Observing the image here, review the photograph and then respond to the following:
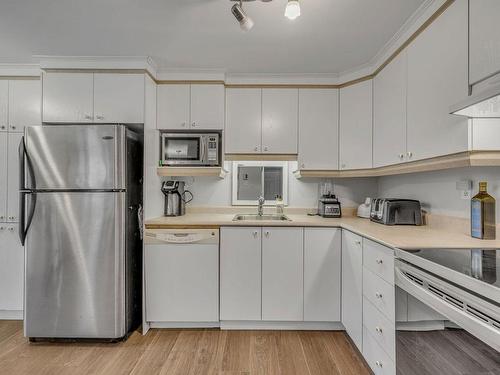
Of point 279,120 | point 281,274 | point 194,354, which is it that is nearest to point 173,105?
point 279,120

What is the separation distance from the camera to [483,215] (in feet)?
4.67

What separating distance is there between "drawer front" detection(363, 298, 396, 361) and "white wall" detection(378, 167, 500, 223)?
0.88 metres

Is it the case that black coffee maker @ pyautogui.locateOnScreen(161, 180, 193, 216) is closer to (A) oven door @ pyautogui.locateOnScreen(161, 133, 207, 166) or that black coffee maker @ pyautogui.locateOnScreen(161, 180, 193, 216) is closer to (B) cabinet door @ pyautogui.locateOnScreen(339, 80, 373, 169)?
(A) oven door @ pyautogui.locateOnScreen(161, 133, 207, 166)

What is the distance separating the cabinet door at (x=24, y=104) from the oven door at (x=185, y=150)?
3.97ft

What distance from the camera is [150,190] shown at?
2279mm

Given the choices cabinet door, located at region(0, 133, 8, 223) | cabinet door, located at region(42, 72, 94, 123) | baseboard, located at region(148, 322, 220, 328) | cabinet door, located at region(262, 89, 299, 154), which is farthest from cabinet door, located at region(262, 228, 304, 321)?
cabinet door, located at region(0, 133, 8, 223)

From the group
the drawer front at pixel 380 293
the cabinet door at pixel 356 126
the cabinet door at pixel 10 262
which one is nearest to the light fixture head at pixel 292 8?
the cabinet door at pixel 356 126

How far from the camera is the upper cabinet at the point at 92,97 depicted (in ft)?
7.22

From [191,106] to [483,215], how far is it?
7.74 feet

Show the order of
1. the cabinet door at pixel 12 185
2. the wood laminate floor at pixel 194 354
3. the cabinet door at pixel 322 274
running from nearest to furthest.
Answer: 1. the wood laminate floor at pixel 194 354
2. the cabinet door at pixel 322 274
3. the cabinet door at pixel 12 185

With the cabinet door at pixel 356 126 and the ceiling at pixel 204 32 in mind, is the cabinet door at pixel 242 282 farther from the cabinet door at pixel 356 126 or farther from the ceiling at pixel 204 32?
the ceiling at pixel 204 32

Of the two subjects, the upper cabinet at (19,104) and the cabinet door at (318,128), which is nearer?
the upper cabinet at (19,104)

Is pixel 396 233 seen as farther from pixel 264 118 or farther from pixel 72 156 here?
pixel 72 156

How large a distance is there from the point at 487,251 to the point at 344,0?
5.13 ft
